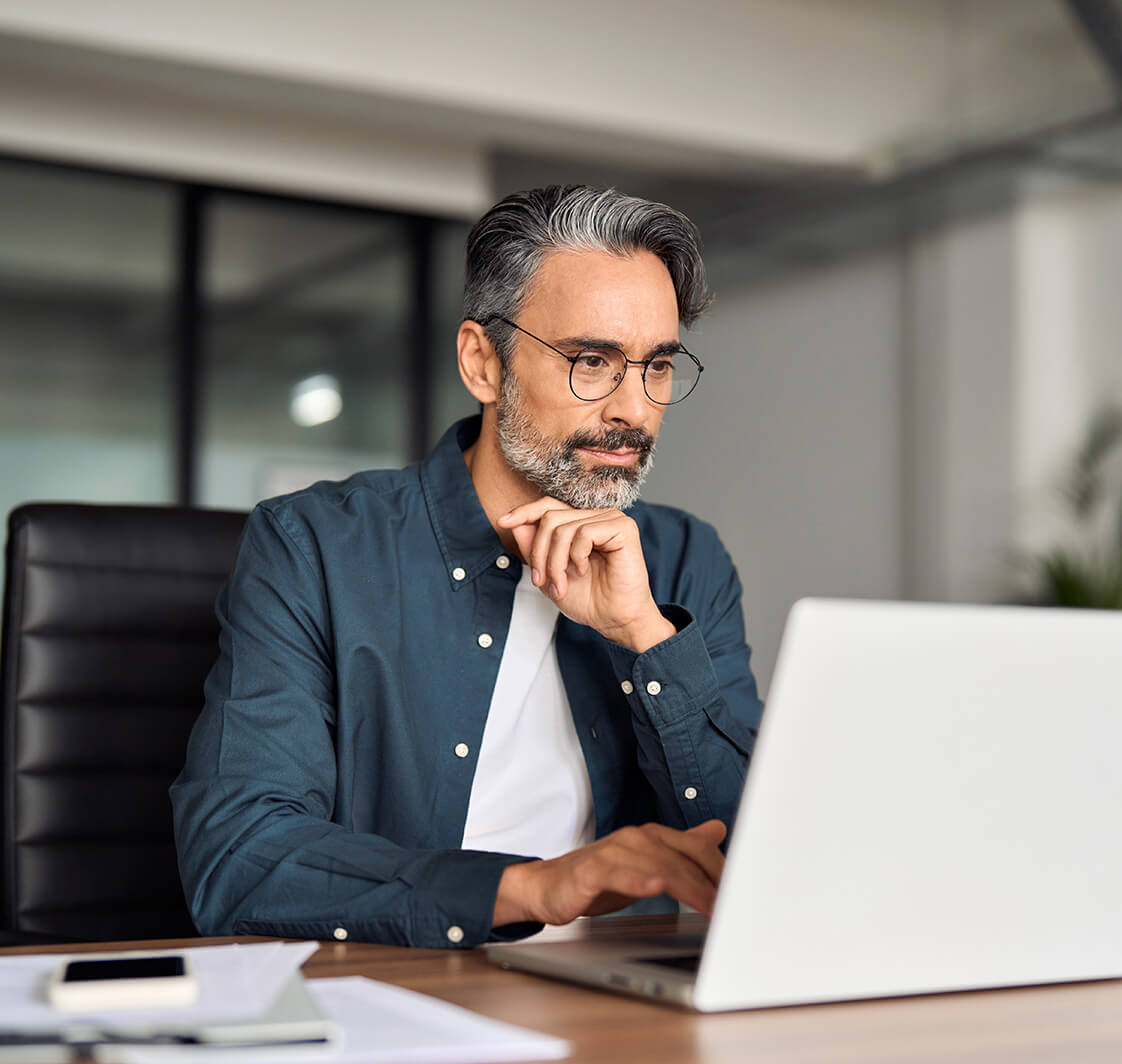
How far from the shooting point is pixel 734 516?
5719 millimetres

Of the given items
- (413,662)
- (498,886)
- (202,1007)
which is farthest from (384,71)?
(202,1007)

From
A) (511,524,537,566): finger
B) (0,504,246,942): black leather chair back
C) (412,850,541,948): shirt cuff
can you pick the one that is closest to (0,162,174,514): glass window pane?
(0,504,246,942): black leather chair back

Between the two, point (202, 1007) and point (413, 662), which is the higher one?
point (413, 662)

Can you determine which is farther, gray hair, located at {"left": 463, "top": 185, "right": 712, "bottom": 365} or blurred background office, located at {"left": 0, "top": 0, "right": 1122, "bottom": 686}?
blurred background office, located at {"left": 0, "top": 0, "right": 1122, "bottom": 686}

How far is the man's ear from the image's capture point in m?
1.78

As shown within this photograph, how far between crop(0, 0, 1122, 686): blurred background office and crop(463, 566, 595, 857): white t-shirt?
3096mm

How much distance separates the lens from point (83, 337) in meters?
4.74

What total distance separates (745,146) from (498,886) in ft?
14.0

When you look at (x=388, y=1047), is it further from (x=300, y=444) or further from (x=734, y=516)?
(x=734, y=516)

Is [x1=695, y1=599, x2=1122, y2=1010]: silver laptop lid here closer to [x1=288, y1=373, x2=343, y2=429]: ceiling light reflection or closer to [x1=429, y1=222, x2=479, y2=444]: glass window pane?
[x1=288, y1=373, x2=343, y2=429]: ceiling light reflection

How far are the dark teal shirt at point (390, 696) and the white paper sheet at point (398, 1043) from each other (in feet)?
1.11

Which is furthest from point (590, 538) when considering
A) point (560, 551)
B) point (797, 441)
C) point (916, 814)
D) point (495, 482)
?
point (797, 441)

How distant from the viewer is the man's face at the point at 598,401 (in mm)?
1639

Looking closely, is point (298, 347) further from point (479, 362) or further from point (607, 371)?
point (607, 371)
